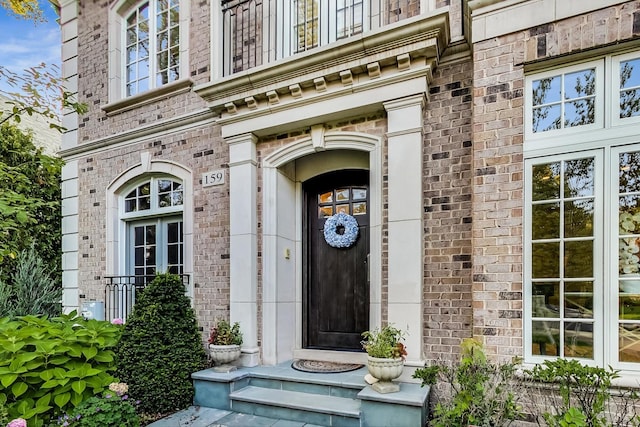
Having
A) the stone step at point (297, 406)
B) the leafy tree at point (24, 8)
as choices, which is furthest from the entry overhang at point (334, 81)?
the leafy tree at point (24, 8)

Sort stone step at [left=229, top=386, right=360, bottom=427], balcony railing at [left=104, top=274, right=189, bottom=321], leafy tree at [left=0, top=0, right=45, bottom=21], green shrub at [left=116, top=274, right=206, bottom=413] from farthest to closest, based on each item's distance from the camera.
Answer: leafy tree at [left=0, top=0, right=45, bottom=21] < balcony railing at [left=104, top=274, right=189, bottom=321] < green shrub at [left=116, top=274, right=206, bottom=413] < stone step at [left=229, top=386, right=360, bottom=427]

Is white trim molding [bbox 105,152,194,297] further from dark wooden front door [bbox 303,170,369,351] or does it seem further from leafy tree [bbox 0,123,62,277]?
leafy tree [bbox 0,123,62,277]

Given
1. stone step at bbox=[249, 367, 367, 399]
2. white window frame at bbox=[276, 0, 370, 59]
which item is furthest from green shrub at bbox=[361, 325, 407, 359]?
white window frame at bbox=[276, 0, 370, 59]

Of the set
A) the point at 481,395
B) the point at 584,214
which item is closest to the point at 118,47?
the point at 584,214

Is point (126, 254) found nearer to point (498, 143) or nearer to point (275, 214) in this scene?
point (275, 214)

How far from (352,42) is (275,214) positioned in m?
2.11

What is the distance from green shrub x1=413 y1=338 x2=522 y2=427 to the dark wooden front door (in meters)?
1.72

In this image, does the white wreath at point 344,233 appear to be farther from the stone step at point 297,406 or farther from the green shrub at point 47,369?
the green shrub at point 47,369

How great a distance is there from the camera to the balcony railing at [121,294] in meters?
5.57

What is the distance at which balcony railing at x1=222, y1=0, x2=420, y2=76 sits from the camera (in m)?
4.44

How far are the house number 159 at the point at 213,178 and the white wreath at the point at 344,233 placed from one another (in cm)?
151

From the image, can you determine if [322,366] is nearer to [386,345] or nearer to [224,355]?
[224,355]

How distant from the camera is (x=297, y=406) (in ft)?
11.2

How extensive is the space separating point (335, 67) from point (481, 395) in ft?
10.7
